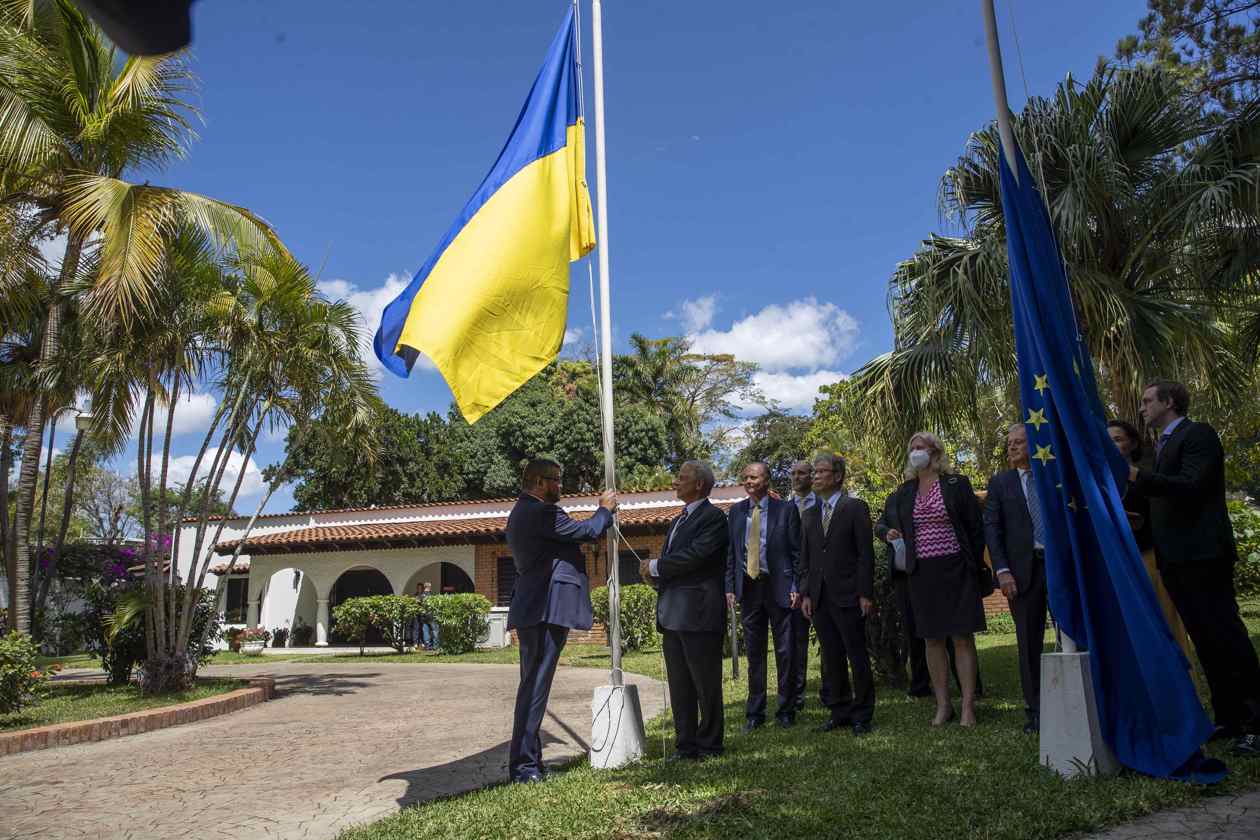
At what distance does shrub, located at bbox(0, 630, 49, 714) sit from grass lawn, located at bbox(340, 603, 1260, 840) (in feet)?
21.1

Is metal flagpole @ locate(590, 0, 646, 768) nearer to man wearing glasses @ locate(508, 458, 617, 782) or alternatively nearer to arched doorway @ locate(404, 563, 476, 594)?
man wearing glasses @ locate(508, 458, 617, 782)

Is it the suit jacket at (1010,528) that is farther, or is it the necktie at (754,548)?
the necktie at (754,548)

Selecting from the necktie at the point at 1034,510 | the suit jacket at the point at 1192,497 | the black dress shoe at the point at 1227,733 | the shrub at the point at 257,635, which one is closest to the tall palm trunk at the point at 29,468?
the necktie at the point at 1034,510

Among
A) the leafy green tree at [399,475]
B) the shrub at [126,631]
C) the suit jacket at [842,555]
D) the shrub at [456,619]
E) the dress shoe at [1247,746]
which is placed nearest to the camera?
the dress shoe at [1247,746]

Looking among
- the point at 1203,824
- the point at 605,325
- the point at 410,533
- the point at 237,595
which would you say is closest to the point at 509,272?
the point at 605,325

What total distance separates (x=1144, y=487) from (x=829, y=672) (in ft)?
7.85

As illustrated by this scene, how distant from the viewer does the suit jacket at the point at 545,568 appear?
17.5ft

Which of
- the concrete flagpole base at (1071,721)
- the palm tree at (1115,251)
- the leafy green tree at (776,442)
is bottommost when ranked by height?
the concrete flagpole base at (1071,721)

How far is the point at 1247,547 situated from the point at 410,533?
1862 centimetres

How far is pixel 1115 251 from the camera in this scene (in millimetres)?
9352

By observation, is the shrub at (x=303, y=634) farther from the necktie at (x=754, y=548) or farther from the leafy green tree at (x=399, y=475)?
the necktie at (x=754, y=548)

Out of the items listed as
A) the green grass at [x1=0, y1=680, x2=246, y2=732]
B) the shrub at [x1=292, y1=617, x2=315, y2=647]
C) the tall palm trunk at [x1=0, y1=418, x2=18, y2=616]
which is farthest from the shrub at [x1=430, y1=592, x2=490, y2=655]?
the shrub at [x1=292, y1=617, x2=315, y2=647]

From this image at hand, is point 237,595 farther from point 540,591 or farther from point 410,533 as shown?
point 540,591

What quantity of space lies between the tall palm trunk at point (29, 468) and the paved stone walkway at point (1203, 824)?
11.3 metres
